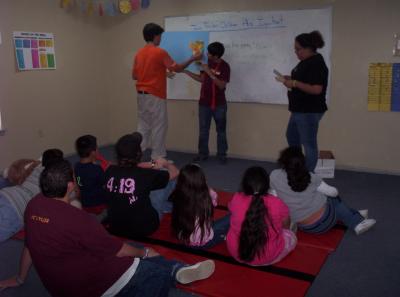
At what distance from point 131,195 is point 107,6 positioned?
142 inches

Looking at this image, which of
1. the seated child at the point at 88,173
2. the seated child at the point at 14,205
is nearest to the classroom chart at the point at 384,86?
the seated child at the point at 88,173

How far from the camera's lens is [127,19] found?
552 cm

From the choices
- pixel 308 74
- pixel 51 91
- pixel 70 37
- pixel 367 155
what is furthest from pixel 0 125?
pixel 367 155

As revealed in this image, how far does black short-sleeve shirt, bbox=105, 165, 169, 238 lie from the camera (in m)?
2.55

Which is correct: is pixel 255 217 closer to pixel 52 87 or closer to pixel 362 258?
pixel 362 258

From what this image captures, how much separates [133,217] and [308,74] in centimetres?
197

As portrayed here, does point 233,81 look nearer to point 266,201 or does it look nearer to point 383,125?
point 383,125

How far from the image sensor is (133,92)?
5.74 metres

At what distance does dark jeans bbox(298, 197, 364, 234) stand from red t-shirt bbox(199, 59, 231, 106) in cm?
224

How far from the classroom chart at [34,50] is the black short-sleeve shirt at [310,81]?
2.96m

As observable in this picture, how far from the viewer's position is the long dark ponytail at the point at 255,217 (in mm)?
2305

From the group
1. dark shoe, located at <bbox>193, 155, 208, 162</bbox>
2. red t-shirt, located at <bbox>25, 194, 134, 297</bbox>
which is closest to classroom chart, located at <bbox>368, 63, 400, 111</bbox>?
dark shoe, located at <bbox>193, 155, 208, 162</bbox>

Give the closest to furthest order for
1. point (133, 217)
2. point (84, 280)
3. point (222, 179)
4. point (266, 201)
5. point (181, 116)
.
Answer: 1. point (84, 280)
2. point (266, 201)
3. point (133, 217)
4. point (222, 179)
5. point (181, 116)

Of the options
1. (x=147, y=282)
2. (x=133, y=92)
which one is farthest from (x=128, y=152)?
(x=133, y=92)
